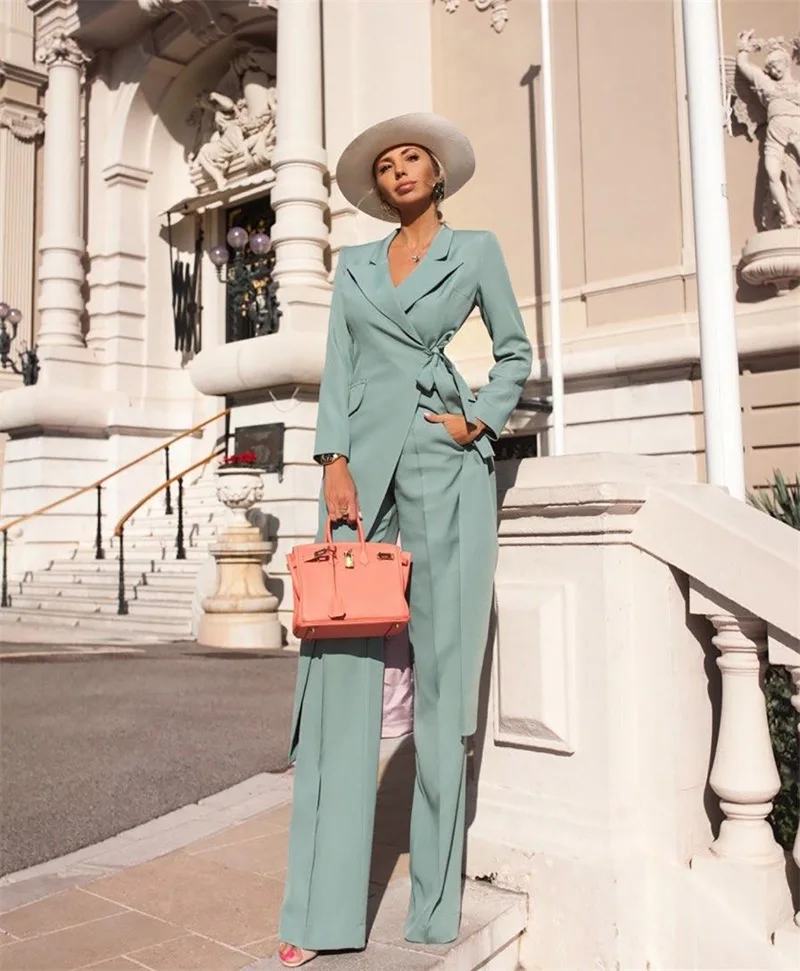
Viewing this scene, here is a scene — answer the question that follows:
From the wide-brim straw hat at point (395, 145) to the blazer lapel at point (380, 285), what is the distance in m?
0.19

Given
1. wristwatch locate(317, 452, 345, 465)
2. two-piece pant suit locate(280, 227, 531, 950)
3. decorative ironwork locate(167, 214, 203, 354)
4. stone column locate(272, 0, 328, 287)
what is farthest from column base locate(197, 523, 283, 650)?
decorative ironwork locate(167, 214, 203, 354)

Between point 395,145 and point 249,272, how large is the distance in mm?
12028

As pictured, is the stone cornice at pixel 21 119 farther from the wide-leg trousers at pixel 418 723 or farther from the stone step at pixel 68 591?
the wide-leg trousers at pixel 418 723

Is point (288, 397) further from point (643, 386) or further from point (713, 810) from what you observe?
point (713, 810)

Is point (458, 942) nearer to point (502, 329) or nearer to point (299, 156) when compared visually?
point (502, 329)

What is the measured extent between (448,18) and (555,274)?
5.09 metres

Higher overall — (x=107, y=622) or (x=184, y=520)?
(x=184, y=520)

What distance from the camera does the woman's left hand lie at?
2418mm

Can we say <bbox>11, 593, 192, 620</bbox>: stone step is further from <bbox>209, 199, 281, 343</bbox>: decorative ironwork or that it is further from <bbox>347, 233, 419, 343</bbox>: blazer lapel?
<bbox>347, 233, 419, 343</bbox>: blazer lapel

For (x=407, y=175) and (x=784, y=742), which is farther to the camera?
(x=784, y=742)

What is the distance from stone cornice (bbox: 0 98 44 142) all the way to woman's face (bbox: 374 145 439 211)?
17.5 metres

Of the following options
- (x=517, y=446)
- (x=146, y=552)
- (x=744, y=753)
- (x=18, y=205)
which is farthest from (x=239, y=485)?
(x=18, y=205)

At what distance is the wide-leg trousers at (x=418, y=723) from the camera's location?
2402 mm

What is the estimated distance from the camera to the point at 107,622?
10.8 meters
